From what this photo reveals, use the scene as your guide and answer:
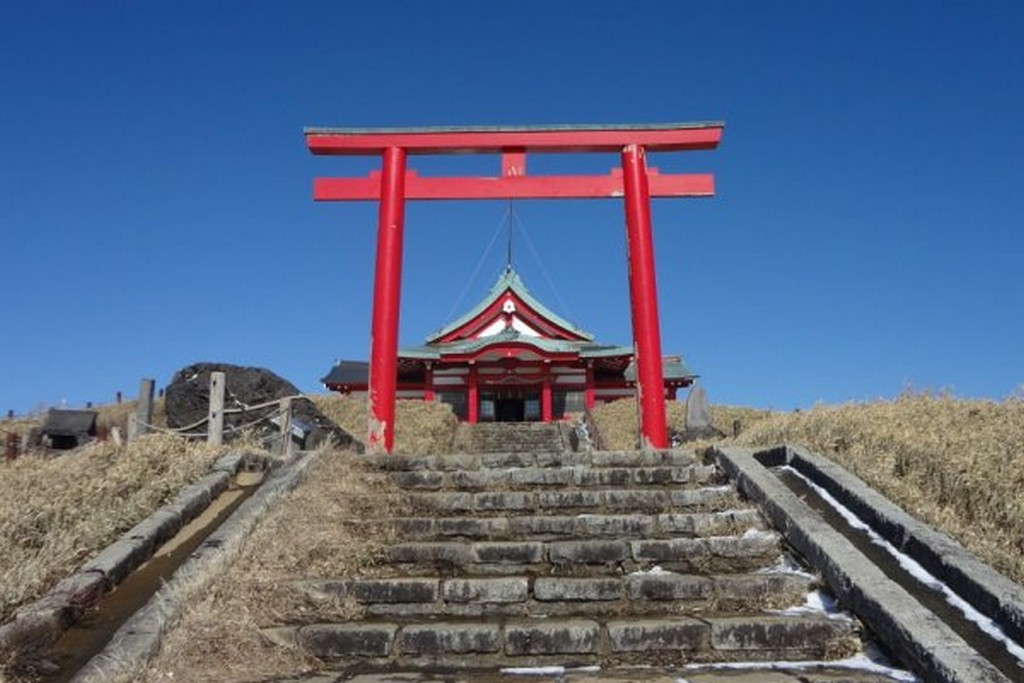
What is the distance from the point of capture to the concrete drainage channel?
137 inches

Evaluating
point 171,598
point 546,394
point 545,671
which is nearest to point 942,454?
point 545,671

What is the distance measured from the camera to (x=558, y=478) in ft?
21.2

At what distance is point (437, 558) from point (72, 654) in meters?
2.14

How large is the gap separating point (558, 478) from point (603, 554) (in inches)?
59.6

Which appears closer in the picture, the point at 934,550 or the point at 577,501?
the point at 934,550

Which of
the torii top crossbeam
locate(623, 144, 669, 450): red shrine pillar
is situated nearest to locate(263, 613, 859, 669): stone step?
locate(623, 144, 669, 450): red shrine pillar

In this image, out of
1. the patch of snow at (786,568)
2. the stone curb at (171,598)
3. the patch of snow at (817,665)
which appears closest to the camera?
the stone curb at (171,598)

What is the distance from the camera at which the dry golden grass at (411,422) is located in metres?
17.9

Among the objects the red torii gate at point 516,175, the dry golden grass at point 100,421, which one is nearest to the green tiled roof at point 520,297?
the dry golden grass at point 100,421

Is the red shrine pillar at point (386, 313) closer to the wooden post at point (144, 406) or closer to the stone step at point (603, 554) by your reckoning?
the wooden post at point (144, 406)

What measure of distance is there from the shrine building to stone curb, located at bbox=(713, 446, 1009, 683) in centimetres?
1906

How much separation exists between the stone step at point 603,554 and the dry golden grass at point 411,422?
38.3 ft

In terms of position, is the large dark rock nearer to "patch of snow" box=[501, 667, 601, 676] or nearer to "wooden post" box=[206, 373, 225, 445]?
"wooden post" box=[206, 373, 225, 445]

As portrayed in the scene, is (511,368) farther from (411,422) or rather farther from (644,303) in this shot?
(644,303)
